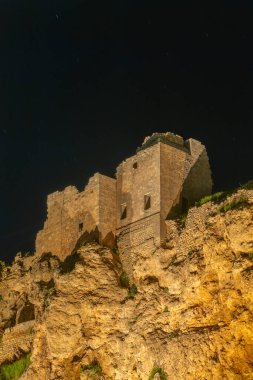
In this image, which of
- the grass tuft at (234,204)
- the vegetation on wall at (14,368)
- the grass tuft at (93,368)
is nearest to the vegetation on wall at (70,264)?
the grass tuft at (93,368)

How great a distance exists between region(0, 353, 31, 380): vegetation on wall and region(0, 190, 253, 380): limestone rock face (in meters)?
1.75

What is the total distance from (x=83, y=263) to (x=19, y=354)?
729 centimetres

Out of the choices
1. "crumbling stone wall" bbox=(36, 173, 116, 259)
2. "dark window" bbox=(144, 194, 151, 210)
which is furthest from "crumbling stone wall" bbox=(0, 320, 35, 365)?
"dark window" bbox=(144, 194, 151, 210)

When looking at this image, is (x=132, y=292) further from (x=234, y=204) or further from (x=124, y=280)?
(x=234, y=204)

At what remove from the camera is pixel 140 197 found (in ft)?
120

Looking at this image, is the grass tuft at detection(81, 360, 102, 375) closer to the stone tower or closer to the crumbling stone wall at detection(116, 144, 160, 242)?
the stone tower

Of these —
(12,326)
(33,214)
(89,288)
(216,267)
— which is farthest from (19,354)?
(33,214)

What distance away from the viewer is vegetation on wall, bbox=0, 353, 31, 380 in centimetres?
3803

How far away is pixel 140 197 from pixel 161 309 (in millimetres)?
5977

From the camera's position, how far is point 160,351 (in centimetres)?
3206

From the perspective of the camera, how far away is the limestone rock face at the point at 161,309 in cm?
3025

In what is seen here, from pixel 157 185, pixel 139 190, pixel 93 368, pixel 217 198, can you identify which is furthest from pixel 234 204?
pixel 93 368

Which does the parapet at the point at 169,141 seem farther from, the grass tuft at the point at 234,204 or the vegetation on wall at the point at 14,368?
the vegetation on wall at the point at 14,368

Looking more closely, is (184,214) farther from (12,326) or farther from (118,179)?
(12,326)
